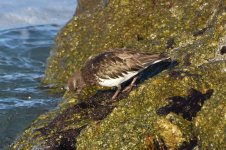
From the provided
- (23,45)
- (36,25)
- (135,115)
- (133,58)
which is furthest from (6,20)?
(135,115)

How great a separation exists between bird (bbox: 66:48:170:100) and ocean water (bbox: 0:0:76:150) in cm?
160

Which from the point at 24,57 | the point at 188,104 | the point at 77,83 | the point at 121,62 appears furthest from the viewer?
the point at 24,57

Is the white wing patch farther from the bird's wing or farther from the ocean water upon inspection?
the ocean water

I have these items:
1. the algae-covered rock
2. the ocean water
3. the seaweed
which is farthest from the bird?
the ocean water

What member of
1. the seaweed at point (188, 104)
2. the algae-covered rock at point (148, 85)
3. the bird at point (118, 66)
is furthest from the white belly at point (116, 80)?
the seaweed at point (188, 104)

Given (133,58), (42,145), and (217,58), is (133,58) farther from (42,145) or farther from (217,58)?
(42,145)

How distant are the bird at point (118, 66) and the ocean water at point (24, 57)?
63.1 inches

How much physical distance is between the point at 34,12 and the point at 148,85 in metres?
11.8

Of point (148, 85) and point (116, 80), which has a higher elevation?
point (148, 85)

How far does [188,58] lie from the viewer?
7355mm

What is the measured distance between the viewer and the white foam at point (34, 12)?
56.2ft

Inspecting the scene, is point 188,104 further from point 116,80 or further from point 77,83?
point 77,83

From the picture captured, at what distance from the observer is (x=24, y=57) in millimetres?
13375

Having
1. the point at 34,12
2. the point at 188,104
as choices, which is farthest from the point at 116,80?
the point at 34,12
